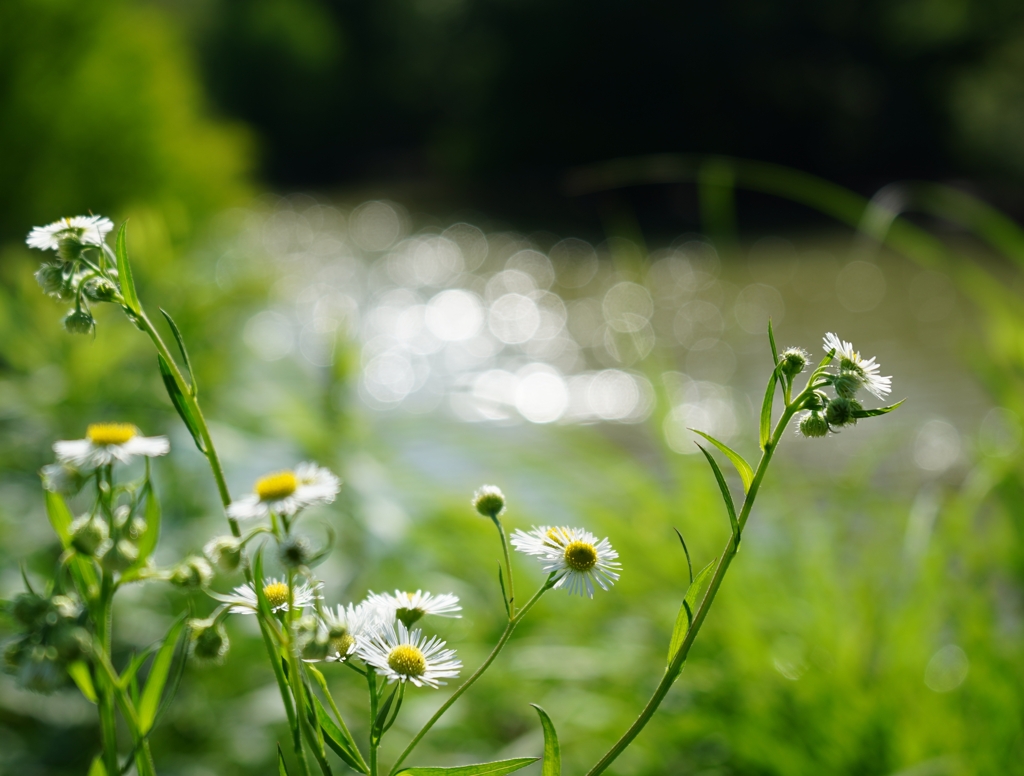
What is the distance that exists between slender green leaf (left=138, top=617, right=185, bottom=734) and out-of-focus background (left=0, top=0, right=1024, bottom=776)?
986 millimetres

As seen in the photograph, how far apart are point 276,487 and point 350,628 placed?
7cm

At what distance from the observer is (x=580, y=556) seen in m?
0.41

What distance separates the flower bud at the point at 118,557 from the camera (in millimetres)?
355

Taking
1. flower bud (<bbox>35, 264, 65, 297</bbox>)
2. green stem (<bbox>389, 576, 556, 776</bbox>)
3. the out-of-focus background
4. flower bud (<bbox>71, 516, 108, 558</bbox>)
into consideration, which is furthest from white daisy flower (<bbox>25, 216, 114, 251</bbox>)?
the out-of-focus background

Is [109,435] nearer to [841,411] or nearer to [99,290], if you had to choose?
[99,290]

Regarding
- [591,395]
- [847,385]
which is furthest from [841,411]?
[591,395]

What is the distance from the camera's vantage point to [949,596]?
1507 millimetres

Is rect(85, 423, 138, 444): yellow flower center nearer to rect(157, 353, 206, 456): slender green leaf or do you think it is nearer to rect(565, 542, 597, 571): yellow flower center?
rect(157, 353, 206, 456): slender green leaf

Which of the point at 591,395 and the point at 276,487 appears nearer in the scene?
the point at 276,487

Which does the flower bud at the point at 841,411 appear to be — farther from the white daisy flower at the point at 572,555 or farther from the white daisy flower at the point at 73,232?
the white daisy flower at the point at 73,232

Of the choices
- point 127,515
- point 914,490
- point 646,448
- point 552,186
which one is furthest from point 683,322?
point 552,186

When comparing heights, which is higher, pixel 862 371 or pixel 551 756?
pixel 862 371

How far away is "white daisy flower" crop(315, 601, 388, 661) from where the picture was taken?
0.37 metres

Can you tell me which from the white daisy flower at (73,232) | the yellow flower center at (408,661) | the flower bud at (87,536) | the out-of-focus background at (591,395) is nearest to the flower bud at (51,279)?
the white daisy flower at (73,232)
